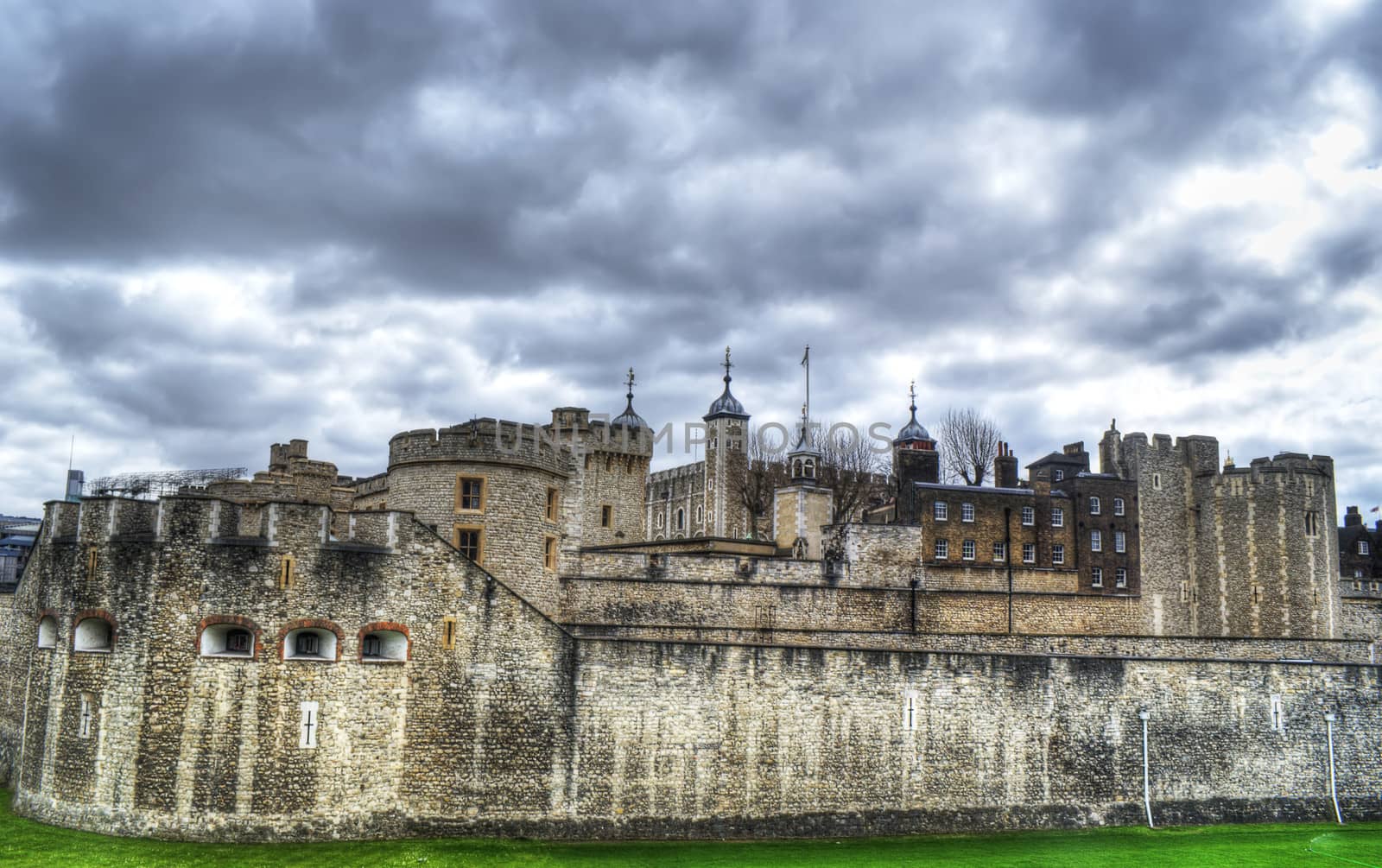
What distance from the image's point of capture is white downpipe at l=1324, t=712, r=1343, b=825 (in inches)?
1299

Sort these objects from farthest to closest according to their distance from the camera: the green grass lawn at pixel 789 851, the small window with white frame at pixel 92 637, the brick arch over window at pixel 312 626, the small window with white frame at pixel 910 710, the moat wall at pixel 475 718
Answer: the small window with white frame at pixel 910 710 < the small window with white frame at pixel 92 637 < the brick arch over window at pixel 312 626 < the moat wall at pixel 475 718 < the green grass lawn at pixel 789 851

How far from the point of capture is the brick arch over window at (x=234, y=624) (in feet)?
82.2

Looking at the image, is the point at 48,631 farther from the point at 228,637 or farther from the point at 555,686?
the point at 555,686

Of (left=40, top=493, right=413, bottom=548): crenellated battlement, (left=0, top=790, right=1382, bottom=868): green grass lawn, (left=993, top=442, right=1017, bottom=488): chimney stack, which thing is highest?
(left=993, top=442, right=1017, bottom=488): chimney stack

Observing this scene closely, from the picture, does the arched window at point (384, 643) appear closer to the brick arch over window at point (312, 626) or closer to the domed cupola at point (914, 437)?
the brick arch over window at point (312, 626)

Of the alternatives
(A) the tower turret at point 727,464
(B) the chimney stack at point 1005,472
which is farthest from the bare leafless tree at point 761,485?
(B) the chimney stack at point 1005,472

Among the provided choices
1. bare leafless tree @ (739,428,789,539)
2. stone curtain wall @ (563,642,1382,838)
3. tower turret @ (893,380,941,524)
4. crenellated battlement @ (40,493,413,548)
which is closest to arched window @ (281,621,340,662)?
crenellated battlement @ (40,493,413,548)

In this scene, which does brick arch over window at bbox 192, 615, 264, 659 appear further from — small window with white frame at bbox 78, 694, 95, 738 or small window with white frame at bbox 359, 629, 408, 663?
small window with white frame at bbox 78, 694, 95, 738

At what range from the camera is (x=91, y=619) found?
84.8 feet

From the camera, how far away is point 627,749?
27359 millimetres

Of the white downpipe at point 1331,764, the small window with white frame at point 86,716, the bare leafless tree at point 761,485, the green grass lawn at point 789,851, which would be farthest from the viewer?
the bare leafless tree at point 761,485

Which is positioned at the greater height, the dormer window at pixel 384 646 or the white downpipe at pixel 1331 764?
the dormer window at pixel 384 646

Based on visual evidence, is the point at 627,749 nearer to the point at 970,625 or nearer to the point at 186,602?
the point at 186,602

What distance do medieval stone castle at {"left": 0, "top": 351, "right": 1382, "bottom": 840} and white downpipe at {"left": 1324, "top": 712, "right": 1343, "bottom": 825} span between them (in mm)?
146
